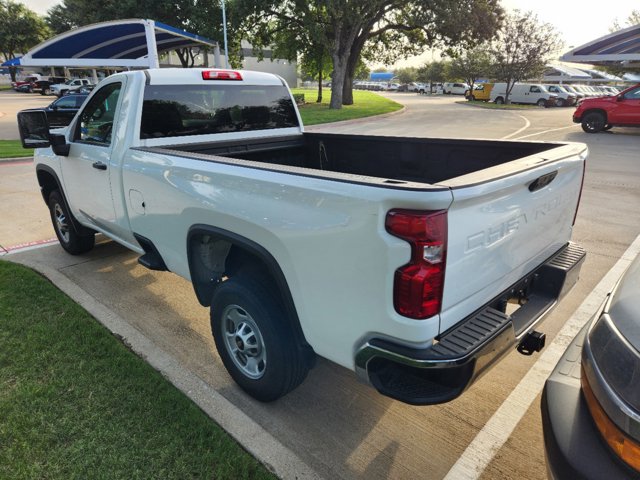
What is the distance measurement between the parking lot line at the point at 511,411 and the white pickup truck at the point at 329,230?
1.78 feet

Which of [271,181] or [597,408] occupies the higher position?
[271,181]

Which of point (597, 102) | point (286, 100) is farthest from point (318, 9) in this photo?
point (286, 100)

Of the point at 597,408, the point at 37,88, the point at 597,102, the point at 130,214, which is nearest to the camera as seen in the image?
the point at 597,408

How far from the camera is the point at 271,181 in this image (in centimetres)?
218

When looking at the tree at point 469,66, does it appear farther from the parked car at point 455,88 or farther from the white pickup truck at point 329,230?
the white pickup truck at point 329,230

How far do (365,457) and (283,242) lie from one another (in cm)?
126

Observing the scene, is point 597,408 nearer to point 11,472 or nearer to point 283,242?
point 283,242

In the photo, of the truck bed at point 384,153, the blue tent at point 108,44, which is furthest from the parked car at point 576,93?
the truck bed at point 384,153

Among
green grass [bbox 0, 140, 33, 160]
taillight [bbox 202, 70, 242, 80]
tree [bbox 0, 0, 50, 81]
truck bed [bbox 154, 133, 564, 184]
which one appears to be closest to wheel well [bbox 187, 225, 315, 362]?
truck bed [bbox 154, 133, 564, 184]

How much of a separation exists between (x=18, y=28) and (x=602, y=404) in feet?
255

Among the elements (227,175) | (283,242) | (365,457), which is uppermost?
(227,175)

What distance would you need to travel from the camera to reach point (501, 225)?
2066mm

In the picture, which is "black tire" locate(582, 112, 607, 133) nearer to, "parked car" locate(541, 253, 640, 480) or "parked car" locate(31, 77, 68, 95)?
"parked car" locate(541, 253, 640, 480)

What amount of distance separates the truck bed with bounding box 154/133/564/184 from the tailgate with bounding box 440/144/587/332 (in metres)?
0.60
